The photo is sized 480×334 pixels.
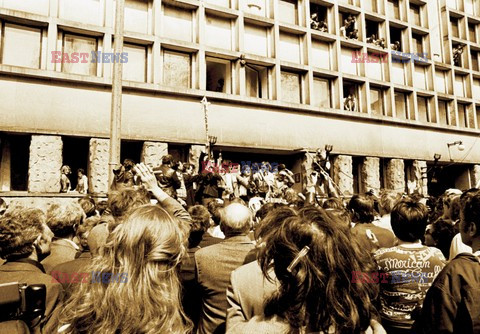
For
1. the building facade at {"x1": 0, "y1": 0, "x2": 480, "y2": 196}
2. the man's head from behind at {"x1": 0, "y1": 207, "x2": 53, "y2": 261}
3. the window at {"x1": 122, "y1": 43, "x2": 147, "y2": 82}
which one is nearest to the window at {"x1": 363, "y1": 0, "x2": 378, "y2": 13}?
the building facade at {"x1": 0, "y1": 0, "x2": 480, "y2": 196}

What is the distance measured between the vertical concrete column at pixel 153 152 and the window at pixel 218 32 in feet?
19.1

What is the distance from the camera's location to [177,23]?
18.0 m

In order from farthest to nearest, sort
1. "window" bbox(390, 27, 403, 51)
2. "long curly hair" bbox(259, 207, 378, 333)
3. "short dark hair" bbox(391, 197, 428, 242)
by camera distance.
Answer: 1. "window" bbox(390, 27, 403, 51)
2. "short dark hair" bbox(391, 197, 428, 242)
3. "long curly hair" bbox(259, 207, 378, 333)

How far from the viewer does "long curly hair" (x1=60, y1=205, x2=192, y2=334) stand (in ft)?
5.42

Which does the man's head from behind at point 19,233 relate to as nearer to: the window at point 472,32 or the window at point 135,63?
the window at point 135,63

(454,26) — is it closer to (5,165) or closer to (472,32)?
(472,32)

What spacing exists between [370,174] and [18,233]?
824 inches

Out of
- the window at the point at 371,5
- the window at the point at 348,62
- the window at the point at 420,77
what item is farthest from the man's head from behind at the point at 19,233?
the window at the point at 420,77

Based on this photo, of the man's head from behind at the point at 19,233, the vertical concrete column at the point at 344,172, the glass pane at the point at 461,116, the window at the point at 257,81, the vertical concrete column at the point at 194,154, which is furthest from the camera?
the glass pane at the point at 461,116

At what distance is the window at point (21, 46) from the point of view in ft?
48.4

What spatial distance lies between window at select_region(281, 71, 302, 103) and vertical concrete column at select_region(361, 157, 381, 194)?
5.19 m

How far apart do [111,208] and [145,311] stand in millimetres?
1839

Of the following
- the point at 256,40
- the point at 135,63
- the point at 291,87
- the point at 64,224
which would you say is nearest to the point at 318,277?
the point at 64,224

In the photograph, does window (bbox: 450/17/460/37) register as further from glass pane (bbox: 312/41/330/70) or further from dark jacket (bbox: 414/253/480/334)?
dark jacket (bbox: 414/253/480/334)
